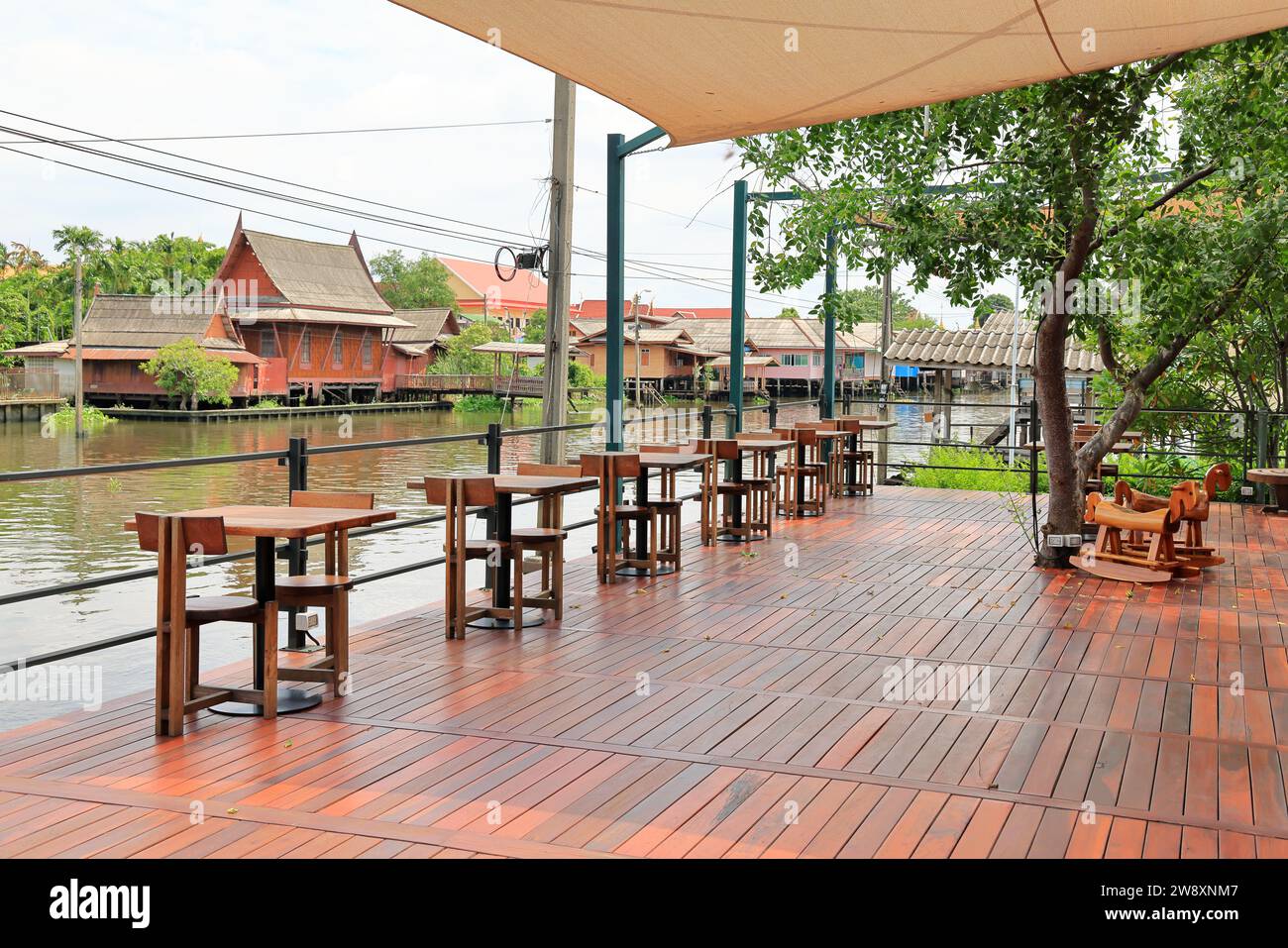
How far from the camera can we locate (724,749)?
402cm

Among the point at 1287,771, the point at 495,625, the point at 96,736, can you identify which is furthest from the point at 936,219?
the point at 96,736

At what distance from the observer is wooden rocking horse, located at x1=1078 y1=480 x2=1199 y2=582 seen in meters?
7.36

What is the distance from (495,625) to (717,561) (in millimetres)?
2517

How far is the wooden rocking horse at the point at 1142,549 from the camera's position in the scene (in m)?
7.36

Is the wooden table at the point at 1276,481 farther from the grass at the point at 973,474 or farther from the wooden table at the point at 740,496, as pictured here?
the wooden table at the point at 740,496

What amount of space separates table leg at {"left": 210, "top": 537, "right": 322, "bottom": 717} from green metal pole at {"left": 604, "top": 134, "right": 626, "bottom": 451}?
391cm

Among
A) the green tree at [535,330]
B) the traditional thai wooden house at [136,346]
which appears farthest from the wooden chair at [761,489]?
the green tree at [535,330]

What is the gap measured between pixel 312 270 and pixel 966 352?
46.6 meters

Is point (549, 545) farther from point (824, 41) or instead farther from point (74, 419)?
point (74, 419)

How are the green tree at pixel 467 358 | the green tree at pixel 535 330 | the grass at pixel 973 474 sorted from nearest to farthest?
the grass at pixel 973 474 → the green tree at pixel 467 358 → the green tree at pixel 535 330

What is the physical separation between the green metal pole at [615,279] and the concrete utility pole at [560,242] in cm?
159

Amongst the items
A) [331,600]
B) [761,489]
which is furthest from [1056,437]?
[331,600]

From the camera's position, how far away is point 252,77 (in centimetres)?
8981
